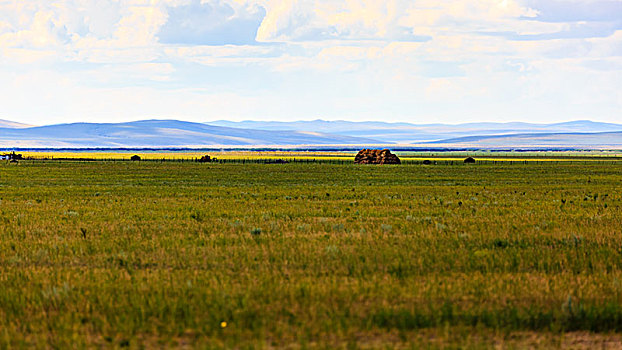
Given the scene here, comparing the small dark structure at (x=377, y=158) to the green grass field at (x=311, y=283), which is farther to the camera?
the small dark structure at (x=377, y=158)

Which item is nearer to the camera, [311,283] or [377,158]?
[311,283]

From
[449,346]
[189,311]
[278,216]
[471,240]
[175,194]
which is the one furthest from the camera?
[175,194]

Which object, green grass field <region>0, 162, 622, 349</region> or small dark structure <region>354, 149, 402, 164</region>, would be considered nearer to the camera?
green grass field <region>0, 162, 622, 349</region>

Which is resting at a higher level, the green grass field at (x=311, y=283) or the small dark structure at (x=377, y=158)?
the small dark structure at (x=377, y=158)

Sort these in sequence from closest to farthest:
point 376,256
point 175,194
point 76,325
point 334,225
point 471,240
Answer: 1. point 76,325
2. point 376,256
3. point 471,240
4. point 334,225
5. point 175,194

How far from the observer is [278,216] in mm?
26859

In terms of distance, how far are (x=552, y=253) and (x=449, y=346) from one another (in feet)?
27.3

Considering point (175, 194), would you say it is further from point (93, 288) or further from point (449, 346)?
point (449, 346)

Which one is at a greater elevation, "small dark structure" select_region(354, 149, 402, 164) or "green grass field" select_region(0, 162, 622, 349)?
"small dark structure" select_region(354, 149, 402, 164)

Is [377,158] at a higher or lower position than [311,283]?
higher

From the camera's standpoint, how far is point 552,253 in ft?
55.2

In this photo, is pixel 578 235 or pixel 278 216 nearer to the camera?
pixel 578 235

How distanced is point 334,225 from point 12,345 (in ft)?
47.3

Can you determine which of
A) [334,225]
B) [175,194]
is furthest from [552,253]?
[175,194]
